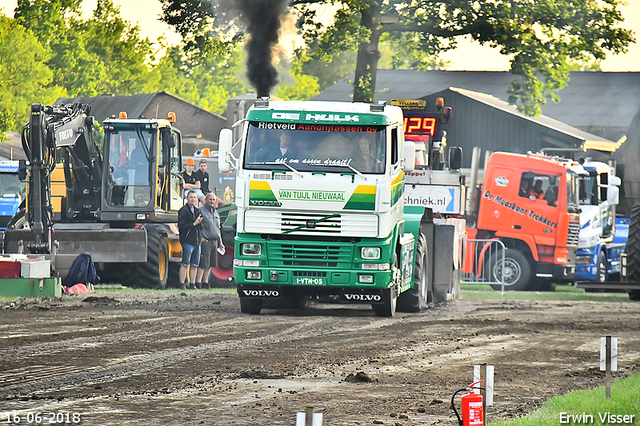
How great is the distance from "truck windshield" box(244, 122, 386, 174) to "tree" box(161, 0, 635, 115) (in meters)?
13.4

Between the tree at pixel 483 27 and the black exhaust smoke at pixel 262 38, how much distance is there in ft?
5.75

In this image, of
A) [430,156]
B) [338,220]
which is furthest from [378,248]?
[430,156]

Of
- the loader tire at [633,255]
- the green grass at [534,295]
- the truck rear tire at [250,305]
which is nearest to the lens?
the truck rear tire at [250,305]

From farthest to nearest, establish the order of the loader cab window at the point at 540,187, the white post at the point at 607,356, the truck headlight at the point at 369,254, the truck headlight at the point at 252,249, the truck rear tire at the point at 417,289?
1. the loader cab window at the point at 540,187
2. the truck rear tire at the point at 417,289
3. the truck headlight at the point at 252,249
4. the truck headlight at the point at 369,254
5. the white post at the point at 607,356

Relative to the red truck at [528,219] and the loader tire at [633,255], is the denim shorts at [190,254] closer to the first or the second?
the red truck at [528,219]

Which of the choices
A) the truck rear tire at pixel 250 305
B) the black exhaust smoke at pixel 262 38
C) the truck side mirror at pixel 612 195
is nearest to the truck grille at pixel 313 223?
the truck rear tire at pixel 250 305

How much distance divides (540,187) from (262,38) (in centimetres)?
781

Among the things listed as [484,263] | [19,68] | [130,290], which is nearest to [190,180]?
[130,290]

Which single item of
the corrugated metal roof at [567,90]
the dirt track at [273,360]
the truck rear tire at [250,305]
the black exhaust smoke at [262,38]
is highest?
the corrugated metal roof at [567,90]

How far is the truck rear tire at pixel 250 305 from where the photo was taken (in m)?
17.8

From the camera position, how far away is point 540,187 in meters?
28.1

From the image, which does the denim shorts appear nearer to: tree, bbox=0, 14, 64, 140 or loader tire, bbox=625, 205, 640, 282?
loader tire, bbox=625, 205, 640, 282

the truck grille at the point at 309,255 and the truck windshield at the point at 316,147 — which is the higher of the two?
the truck windshield at the point at 316,147

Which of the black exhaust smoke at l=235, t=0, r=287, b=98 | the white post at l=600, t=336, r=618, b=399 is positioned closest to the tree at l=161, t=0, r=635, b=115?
the black exhaust smoke at l=235, t=0, r=287, b=98
